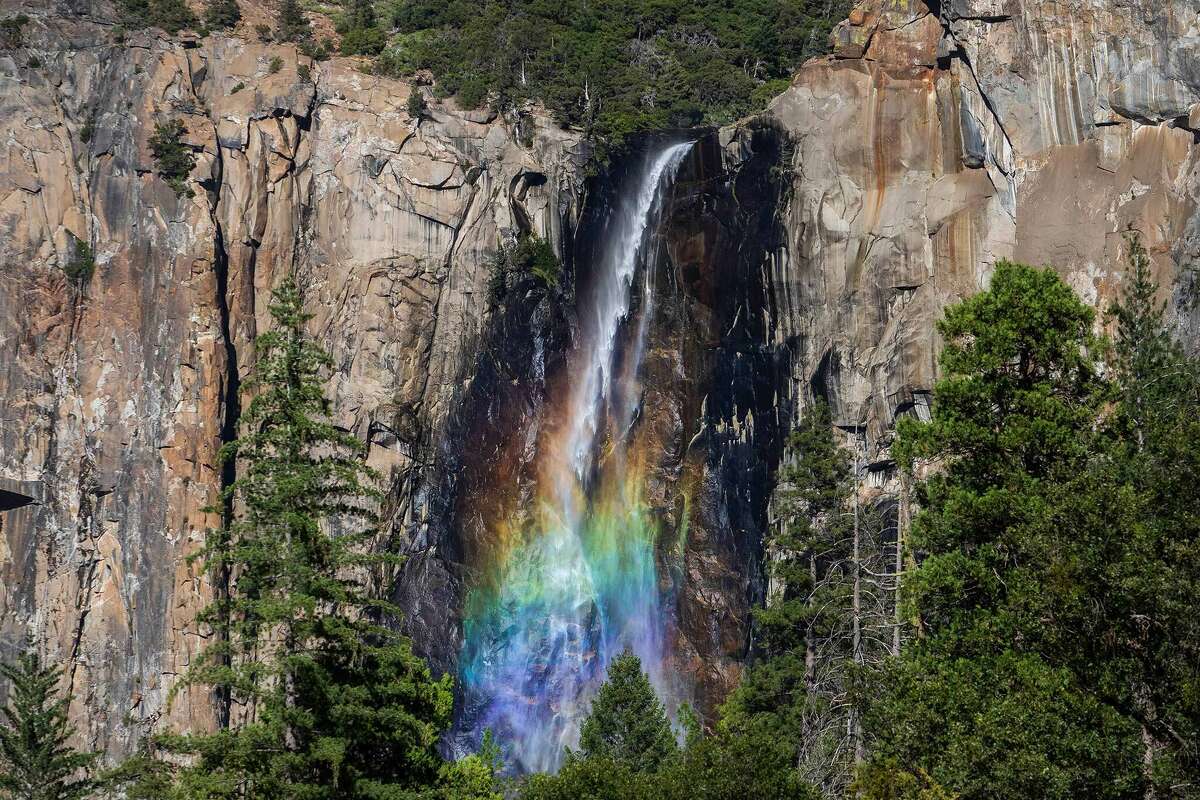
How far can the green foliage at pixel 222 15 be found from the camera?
64312 millimetres

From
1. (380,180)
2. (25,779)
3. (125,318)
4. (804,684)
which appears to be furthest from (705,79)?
(25,779)

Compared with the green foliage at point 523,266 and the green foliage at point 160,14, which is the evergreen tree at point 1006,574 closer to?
the green foliage at point 523,266

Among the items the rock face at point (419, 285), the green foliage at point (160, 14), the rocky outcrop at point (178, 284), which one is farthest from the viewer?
the green foliage at point (160, 14)

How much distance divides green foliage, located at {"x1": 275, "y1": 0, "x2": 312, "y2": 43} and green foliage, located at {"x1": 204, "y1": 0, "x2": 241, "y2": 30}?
5.98 feet

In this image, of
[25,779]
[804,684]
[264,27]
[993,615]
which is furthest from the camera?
[264,27]

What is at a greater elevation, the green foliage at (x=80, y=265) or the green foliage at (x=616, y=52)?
the green foliage at (x=616, y=52)

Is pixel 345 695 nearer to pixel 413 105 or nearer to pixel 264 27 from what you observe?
pixel 413 105

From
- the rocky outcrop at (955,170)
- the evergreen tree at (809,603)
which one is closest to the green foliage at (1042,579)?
the evergreen tree at (809,603)

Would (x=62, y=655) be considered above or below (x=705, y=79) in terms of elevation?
below

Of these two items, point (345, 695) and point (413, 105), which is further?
point (413, 105)

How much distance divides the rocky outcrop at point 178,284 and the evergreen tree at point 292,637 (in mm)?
24780

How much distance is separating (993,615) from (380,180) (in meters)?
37.1

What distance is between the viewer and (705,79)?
218 feet

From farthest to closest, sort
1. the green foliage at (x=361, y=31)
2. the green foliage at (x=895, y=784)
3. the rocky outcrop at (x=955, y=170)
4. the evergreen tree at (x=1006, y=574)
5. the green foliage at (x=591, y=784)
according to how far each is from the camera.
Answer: the green foliage at (x=361, y=31), the rocky outcrop at (x=955, y=170), the green foliage at (x=591, y=784), the green foliage at (x=895, y=784), the evergreen tree at (x=1006, y=574)
